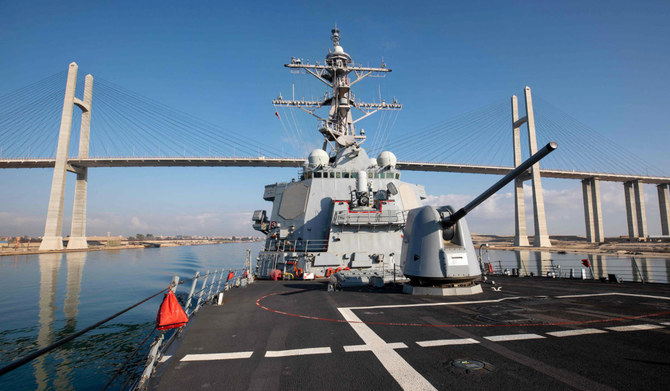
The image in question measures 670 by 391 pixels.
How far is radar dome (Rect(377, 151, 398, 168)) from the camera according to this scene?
18.2m

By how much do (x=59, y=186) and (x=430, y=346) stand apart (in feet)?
191

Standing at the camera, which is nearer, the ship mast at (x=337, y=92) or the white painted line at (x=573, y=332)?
the white painted line at (x=573, y=332)

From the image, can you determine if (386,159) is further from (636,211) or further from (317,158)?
(636,211)

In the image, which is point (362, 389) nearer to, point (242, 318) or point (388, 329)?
point (388, 329)

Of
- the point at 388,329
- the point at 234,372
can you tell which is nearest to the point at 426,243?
the point at 388,329

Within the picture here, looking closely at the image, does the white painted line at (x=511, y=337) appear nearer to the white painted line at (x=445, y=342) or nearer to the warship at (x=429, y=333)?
the warship at (x=429, y=333)

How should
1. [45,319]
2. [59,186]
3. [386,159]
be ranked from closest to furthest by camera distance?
[45,319] < [386,159] < [59,186]

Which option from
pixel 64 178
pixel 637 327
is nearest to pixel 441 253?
pixel 637 327

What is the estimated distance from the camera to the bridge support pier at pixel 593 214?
56312mm

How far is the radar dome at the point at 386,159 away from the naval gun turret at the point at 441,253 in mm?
9416

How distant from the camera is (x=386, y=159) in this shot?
60.2 feet

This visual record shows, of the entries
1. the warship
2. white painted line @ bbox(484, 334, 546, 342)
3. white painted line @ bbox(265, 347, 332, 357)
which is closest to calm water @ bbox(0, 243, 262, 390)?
the warship

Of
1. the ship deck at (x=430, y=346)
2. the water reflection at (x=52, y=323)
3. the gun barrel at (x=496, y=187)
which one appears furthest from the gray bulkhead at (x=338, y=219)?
the water reflection at (x=52, y=323)

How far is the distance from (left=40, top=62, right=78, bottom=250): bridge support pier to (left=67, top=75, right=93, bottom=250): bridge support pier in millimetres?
2518
